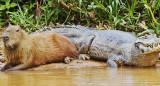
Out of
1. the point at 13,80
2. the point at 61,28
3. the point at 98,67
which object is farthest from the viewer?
the point at 61,28

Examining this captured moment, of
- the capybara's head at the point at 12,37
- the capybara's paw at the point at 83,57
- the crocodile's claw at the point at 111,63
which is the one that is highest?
the capybara's head at the point at 12,37

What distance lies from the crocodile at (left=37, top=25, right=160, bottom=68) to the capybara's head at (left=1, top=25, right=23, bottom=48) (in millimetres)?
1609

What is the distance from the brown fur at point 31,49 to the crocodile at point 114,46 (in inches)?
22.5

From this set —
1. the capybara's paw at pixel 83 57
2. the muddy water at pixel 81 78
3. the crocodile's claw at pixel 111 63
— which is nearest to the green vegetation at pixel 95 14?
the capybara's paw at pixel 83 57

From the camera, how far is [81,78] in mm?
5883

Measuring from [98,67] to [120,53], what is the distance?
62 cm

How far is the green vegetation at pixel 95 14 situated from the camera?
31.3 ft

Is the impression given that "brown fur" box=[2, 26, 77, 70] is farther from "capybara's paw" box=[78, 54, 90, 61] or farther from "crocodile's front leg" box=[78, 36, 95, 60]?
"crocodile's front leg" box=[78, 36, 95, 60]

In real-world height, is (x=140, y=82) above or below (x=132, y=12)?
below

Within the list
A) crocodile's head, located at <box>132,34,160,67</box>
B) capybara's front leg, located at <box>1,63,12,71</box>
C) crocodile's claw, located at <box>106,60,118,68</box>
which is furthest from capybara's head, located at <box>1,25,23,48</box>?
crocodile's head, located at <box>132,34,160,67</box>

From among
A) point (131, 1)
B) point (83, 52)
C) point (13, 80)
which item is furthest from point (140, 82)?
point (131, 1)

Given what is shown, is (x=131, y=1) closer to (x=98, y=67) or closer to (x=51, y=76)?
(x=98, y=67)

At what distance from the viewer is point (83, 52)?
832cm

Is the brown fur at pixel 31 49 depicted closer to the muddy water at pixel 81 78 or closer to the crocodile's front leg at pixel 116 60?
the muddy water at pixel 81 78
